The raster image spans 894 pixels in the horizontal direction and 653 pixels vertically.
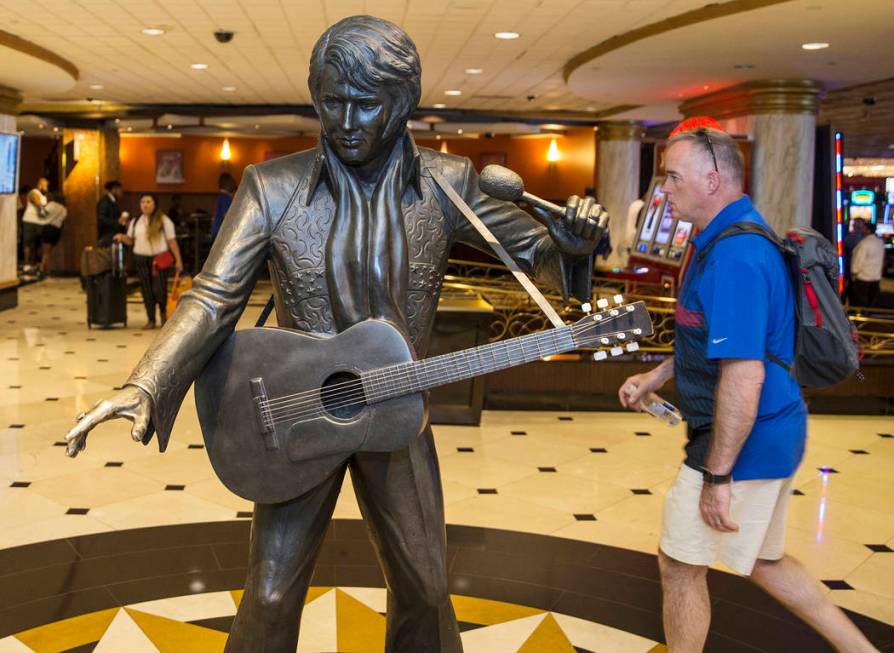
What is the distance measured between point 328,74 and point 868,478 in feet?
17.4

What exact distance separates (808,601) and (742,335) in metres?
0.93

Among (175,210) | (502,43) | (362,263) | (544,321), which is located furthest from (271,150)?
(362,263)

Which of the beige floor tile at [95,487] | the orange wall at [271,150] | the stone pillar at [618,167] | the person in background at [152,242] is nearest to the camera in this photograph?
the beige floor tile at [95,487]

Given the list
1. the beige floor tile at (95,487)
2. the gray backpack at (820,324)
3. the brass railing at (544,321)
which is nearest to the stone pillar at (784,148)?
the brass railing at (544,321)

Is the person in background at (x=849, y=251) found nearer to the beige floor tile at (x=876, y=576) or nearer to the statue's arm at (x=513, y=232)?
the beige floor tile at (x=876, y=576)

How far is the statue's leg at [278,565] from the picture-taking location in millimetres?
2389

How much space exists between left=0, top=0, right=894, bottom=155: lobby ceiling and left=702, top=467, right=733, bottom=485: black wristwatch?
5.71m

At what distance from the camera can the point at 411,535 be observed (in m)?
2.43

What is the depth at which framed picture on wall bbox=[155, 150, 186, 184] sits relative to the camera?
2370 cm

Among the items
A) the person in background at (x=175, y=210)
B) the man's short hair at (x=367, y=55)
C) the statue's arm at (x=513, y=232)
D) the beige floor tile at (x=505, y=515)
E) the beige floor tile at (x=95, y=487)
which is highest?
the person in background at (x=175, y=210)

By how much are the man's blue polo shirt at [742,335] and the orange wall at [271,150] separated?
2000 centimetres

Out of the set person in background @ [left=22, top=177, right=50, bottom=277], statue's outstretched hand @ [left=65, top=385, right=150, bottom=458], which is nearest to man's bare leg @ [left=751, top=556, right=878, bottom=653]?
statue's outstretched hand @ [left=65, top=385, right=150, bottom=458]

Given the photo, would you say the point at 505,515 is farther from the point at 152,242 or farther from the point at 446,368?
the point at 152,242

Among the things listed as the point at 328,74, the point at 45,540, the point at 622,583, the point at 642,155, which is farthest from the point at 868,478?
the point at 642,155
